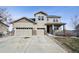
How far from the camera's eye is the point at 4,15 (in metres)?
8.57

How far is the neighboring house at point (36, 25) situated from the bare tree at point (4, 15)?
312 millimetres

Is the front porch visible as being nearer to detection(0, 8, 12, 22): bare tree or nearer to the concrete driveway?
the concrete driveway

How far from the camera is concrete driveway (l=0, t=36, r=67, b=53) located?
Answer: 782 centimetres

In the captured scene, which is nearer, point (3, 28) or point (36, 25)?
point (3, 28)

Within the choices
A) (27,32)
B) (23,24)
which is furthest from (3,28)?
(27,32)

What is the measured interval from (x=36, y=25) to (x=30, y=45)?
1.06 metres

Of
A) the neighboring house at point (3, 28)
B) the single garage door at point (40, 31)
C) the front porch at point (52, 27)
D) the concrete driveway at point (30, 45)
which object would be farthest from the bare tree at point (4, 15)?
the front porch at point (52, 27)

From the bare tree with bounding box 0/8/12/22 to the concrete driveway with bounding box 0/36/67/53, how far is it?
85 cm

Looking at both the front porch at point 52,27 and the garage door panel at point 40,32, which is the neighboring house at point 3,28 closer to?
the garage door panel at point 40,32

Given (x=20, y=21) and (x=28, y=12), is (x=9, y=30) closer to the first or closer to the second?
(x=20, y=21)

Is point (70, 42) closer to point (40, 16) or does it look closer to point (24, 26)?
point (40, 16)

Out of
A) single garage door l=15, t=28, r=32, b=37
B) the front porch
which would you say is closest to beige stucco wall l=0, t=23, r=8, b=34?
single garage door l=15, t=28, r=32, b=37
